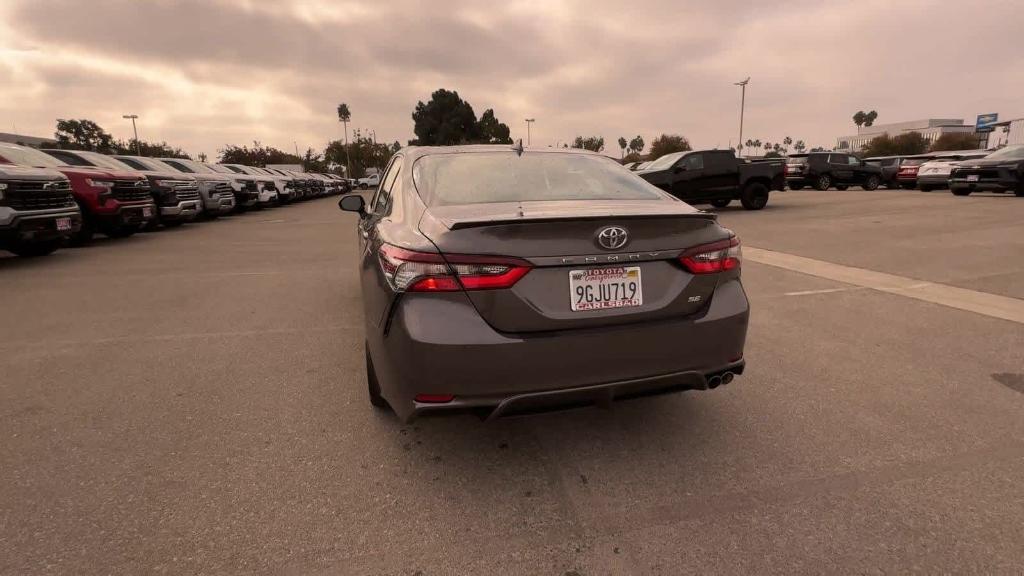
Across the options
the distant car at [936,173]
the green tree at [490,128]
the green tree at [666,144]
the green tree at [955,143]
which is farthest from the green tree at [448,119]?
the distant car at [936,173]

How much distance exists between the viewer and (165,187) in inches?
515

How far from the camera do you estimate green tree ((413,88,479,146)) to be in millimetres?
91062

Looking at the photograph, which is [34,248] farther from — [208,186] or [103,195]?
[208,186]

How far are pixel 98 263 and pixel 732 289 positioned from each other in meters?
9.38

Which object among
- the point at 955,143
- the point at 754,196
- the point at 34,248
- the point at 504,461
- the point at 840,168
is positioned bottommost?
the point at 504,461

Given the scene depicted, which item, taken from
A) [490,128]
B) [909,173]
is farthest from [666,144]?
[909,173]

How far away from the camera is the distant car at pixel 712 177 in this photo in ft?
47.9

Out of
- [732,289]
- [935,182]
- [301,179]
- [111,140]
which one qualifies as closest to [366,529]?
[732,289]

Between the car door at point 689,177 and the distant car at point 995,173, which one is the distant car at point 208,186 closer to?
the car door at point 689,177

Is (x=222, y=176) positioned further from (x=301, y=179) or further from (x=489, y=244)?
(x=489, y=244)

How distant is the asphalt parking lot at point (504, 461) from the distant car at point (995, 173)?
14.4 meters

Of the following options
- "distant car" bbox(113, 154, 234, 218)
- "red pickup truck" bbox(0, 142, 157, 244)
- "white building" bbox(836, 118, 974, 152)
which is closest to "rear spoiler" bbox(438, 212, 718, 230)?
"red pickup truck" bbox(0, 142, 157, 244)

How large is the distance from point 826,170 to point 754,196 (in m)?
9.95

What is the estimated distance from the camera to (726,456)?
271cm
